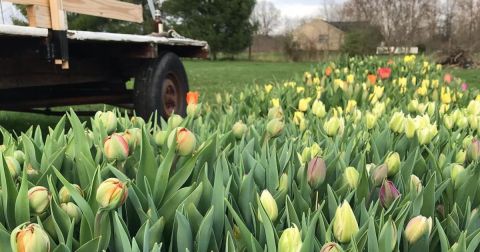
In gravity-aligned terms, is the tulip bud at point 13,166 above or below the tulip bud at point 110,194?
below

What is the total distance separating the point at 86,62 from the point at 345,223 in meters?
3.84

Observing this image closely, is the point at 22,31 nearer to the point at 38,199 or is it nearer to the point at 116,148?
the point at 116,148

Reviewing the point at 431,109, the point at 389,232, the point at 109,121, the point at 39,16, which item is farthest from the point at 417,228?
the point at 39,16

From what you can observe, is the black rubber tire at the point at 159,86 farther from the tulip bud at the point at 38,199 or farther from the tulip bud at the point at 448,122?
the tulip bud at the point at 38,199

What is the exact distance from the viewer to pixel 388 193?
3.48 ft

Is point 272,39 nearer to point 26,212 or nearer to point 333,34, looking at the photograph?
point 333,34

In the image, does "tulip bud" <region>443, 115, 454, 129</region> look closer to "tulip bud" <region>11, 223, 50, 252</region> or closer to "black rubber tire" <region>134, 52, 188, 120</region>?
"tulip bud" <region>11, 223, 50, 252</region>

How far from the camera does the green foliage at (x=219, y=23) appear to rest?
36.2m

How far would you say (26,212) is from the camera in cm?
95

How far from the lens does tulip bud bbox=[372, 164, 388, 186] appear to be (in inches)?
44.8

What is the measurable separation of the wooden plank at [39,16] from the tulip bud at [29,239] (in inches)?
105

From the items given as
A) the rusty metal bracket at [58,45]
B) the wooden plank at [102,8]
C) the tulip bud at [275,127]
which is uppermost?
the wooden plank at [102,8]

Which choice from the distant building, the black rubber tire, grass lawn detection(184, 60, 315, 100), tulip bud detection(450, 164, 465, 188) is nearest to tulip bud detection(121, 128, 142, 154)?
tulip bud detection(450, 164, 465, 188)

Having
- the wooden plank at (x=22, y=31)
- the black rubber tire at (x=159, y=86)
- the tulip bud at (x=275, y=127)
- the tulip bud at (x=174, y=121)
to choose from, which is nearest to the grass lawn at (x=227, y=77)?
the black rubber tire at (x=159, y=86)
